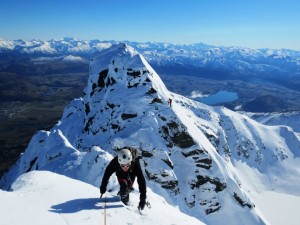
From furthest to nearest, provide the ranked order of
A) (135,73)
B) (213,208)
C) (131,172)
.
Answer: (135,73)
(213,208)
(131,172)

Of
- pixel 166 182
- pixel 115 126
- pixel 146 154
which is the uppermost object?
pixel 115 126

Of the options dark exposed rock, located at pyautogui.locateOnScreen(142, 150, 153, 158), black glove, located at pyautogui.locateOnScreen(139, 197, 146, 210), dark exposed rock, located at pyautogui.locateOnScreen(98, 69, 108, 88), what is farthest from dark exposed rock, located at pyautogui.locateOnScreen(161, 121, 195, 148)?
black glove, located at pyautogui.locateOnScreen(139, 197, 146, 210)

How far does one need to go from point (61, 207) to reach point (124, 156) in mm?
3468

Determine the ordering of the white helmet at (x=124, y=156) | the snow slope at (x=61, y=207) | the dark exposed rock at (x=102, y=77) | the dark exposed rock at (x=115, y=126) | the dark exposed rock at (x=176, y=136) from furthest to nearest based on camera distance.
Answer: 1. the dark exposed rock at (x=102, y=77)
2. the dark exposed rock at (x=115, y=126)
3. the dark exposed rock at (x=176, y=136)
4. the white helmet at (x=124, y=156)
5. the snow slope at (x=61, y=207)

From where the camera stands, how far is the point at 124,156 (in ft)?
42.4

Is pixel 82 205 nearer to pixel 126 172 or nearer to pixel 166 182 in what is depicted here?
→ pixel 126 172

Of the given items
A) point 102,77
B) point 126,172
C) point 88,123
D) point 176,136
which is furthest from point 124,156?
point 102,77

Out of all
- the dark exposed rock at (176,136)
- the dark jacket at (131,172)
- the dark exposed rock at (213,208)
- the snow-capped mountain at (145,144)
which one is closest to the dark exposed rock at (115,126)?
the snow-capped mountain at (145,144)

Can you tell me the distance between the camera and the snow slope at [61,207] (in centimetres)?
1208

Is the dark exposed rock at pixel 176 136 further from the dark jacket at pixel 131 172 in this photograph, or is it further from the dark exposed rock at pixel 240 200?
the dark jacket at pixel 131 172

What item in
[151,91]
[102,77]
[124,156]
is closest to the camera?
[124,156]

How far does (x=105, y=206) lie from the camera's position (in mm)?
14273

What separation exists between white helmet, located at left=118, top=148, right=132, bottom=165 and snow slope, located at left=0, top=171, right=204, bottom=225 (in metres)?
2.35

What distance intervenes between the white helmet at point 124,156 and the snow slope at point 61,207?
7.70 ft
